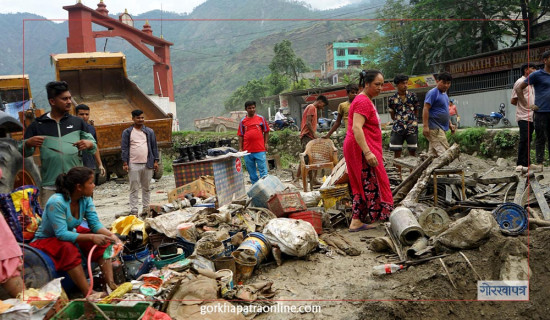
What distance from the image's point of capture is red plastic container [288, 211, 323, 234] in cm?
482

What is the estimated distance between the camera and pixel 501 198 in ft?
16.8

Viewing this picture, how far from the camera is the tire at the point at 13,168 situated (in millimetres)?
4039

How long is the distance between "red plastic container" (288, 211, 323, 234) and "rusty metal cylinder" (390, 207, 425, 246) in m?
0.96

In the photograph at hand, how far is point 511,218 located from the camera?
4090 mm

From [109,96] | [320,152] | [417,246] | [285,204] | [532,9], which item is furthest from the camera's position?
[532,9]

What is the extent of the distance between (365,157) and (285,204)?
3.69ft

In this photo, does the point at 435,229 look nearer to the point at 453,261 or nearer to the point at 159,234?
the point at 453,261

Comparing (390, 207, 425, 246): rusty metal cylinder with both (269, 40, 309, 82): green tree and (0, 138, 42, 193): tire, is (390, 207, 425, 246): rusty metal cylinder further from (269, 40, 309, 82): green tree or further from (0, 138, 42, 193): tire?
(269, 40, 309, 82): green tree

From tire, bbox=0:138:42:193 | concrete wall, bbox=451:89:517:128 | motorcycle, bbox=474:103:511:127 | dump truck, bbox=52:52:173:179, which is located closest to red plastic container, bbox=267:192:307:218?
tire, bbox=0:138:42:193

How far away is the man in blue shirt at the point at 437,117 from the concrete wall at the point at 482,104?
1434 centimetres

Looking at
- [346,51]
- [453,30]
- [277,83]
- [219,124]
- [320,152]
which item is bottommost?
[320,152]

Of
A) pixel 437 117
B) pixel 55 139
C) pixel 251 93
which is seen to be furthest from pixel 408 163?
pixel 251 93

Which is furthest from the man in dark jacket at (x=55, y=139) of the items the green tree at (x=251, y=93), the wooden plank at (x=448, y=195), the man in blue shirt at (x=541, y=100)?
the green tree at (x=251, y=93)

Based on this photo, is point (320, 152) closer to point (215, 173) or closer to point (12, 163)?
point (215, 173)
